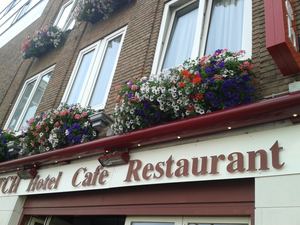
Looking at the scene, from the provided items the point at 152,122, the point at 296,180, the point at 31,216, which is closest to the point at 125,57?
the point at 152,122

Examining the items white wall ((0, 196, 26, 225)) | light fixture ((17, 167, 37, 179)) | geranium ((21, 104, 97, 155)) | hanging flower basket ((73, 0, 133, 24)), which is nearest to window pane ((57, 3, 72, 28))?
hanging flower basket ((73, 0, 133, 24))

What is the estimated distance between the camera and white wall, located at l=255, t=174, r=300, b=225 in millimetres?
2771

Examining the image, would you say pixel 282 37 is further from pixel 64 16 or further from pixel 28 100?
pixel 64 16

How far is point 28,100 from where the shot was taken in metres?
9.66

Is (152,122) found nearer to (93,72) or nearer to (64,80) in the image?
(93,72)

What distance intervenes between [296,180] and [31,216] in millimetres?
5163

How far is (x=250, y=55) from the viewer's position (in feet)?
15.1

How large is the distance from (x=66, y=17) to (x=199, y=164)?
9.85 m

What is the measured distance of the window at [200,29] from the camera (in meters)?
5.20

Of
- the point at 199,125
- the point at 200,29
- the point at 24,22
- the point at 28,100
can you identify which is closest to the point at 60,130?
the point at 199,125

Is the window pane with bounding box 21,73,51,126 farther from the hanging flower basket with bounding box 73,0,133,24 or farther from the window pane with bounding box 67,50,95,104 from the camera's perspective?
the hanging flower basket with bounding box 73,0,133,24

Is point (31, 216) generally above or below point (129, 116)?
below

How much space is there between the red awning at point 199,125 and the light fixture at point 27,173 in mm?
785

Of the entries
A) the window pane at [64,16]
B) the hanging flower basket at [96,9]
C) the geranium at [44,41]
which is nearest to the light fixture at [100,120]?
the hanging flower basket at [96,9]
